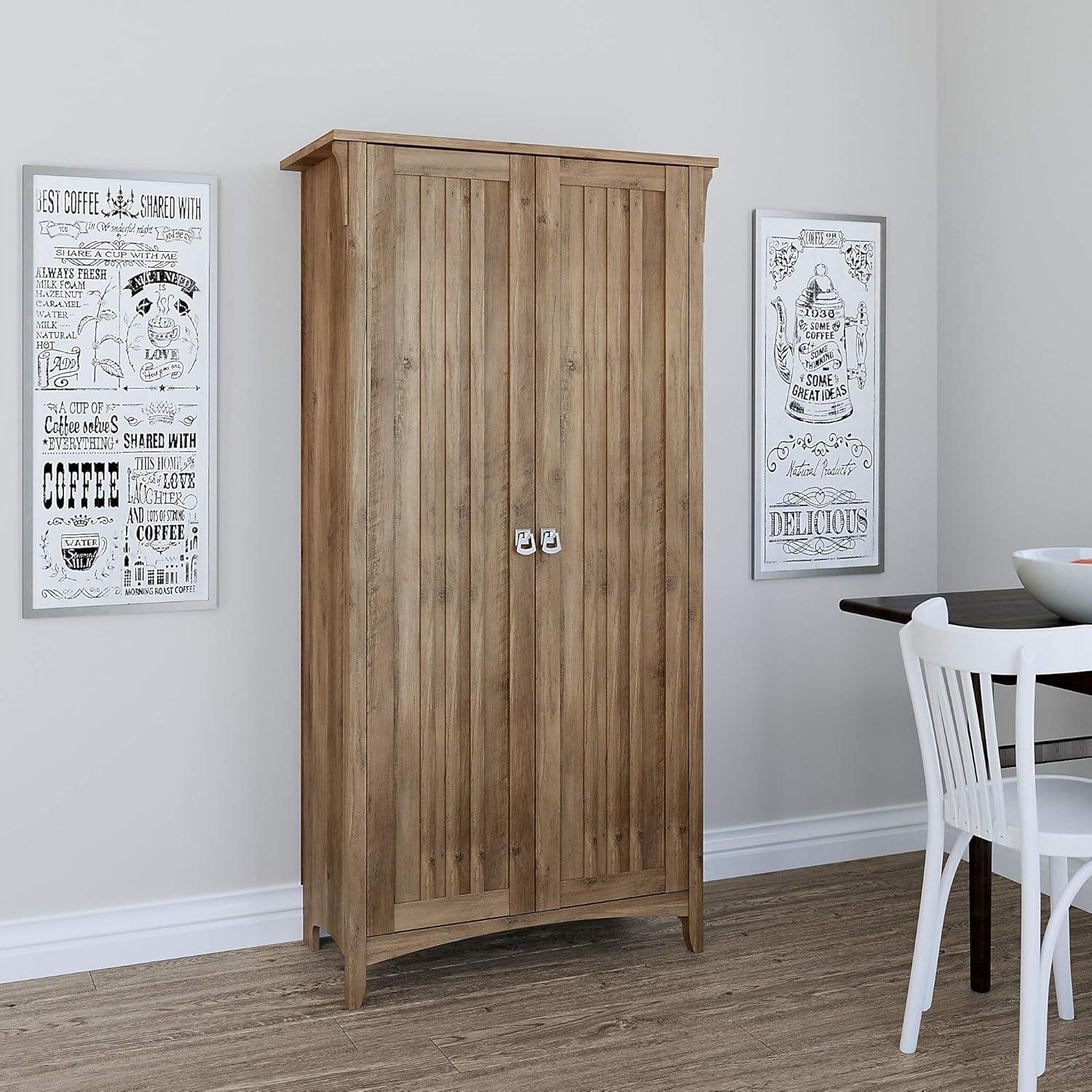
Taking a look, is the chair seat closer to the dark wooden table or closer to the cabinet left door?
the dark wooden table

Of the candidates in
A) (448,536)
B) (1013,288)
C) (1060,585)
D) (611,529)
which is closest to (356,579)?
(448,536)

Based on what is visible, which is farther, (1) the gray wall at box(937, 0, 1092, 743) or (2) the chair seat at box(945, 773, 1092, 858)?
(1) the gray wall at box(937, 0, 1092, 743)

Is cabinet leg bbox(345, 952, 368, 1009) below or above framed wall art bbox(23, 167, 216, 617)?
below

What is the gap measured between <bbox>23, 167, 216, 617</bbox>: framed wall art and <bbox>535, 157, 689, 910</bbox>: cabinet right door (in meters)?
0.85

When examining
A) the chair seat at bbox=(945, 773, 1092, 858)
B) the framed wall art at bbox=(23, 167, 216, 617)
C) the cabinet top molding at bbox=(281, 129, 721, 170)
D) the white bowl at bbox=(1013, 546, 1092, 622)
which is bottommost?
the chair seat at bbox=(945, 773, 1092, 858)

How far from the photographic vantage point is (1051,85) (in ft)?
11.4

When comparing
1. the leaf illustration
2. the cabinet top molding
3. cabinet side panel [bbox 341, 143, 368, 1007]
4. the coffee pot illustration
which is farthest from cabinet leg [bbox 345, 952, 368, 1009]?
the coffee pot illustration

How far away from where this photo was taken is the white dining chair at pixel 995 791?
2246 millimetres

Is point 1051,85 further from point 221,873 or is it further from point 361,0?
point 221,873

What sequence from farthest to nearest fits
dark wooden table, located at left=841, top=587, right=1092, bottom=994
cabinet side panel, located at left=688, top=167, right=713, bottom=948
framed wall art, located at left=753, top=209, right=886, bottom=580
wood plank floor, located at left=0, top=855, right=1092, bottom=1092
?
1. framed wall art, located at left=753, top=209, right=886, bottom=580
2. cabinet side panel, located at left=688, top=167, right=713, bottom=948
3. dark wooden table, located at left=841, top=587, right=1092, bottom=994
4. wood plank floor, located at left=0, top=855, right=1092, bottom=1092

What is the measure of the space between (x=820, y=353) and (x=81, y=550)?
2.12m

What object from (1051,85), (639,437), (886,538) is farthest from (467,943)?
(1051,85)

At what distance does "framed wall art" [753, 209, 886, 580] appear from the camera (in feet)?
12.0

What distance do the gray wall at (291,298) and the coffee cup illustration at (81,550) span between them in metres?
0.12
